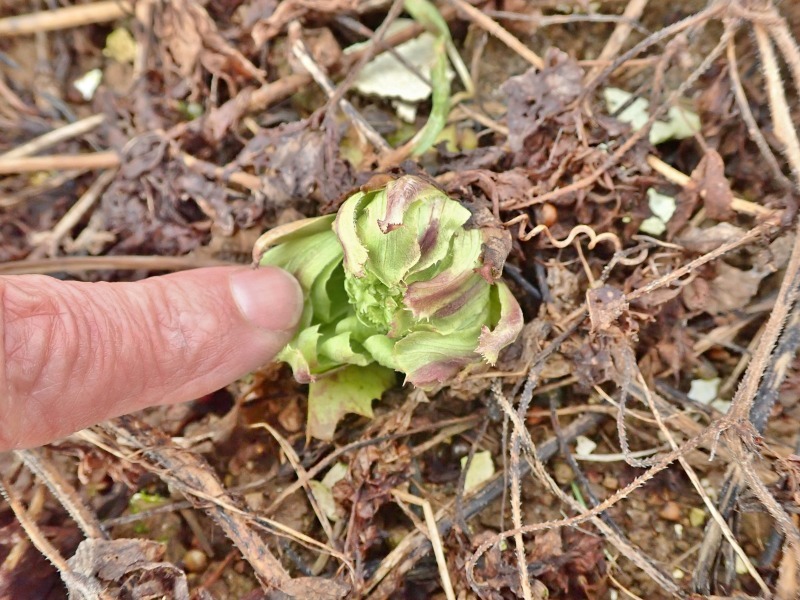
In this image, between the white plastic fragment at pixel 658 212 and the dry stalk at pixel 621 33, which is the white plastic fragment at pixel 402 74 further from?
the white plastic fragment at pixel 658 212

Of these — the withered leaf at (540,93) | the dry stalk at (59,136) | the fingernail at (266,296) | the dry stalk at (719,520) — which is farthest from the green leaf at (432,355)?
the dry stalk at (59,136)

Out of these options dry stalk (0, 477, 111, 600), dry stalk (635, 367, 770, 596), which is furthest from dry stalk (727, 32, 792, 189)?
dry stalk (0, 477, 111, 600)

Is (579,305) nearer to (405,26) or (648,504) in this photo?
(648,504)

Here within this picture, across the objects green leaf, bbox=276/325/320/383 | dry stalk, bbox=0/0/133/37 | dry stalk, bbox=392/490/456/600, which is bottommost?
dry stalk, bbox=392/490/456/600

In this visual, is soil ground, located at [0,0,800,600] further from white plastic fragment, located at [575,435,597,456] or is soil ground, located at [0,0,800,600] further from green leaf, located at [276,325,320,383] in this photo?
green leaf, located at [276,325,320,383]

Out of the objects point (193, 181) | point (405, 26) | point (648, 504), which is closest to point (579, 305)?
point (648, 504)

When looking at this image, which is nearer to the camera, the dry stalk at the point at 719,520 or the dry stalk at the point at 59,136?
the dry stalk at the point at 719,520

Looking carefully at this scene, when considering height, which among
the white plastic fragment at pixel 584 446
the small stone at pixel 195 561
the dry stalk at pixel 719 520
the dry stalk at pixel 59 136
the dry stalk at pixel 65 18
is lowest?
the small stone at pixel 195 561
